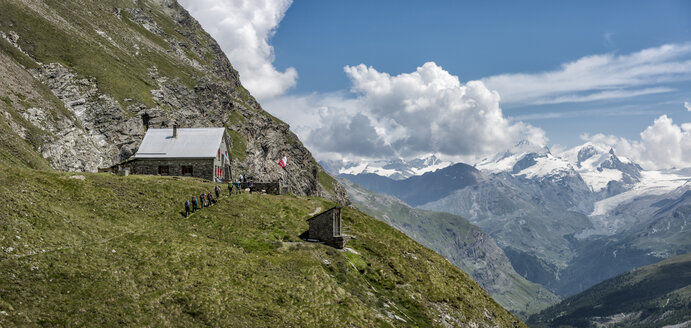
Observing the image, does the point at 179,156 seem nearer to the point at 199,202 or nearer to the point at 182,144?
the point at 182,144

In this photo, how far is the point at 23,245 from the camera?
29984 mm

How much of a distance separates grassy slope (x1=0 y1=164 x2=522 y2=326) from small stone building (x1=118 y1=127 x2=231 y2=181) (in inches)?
842

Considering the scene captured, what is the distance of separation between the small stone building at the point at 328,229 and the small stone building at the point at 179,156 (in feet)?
119

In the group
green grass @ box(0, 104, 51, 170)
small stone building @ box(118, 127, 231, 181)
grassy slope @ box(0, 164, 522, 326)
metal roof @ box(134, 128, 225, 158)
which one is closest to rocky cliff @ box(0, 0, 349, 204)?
green grass @ box(0, 104, 51, 170)

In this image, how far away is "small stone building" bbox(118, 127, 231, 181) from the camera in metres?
79.0

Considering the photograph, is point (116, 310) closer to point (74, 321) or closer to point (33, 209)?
point (74, 321)

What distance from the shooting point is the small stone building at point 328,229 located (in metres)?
48.6

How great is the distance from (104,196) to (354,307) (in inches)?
1123

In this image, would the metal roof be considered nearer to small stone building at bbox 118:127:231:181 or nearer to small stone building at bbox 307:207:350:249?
small stone building at bbox 118:127:231:181

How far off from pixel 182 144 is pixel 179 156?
3.52 meters

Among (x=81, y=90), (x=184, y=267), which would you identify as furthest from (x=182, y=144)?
(x=81, y=90)

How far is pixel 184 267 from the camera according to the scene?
34.4m

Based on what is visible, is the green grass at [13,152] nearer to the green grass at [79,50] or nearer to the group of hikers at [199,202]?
the group of hikers at [199,202]

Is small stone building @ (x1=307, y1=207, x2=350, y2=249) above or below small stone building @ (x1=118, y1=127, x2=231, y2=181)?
below
